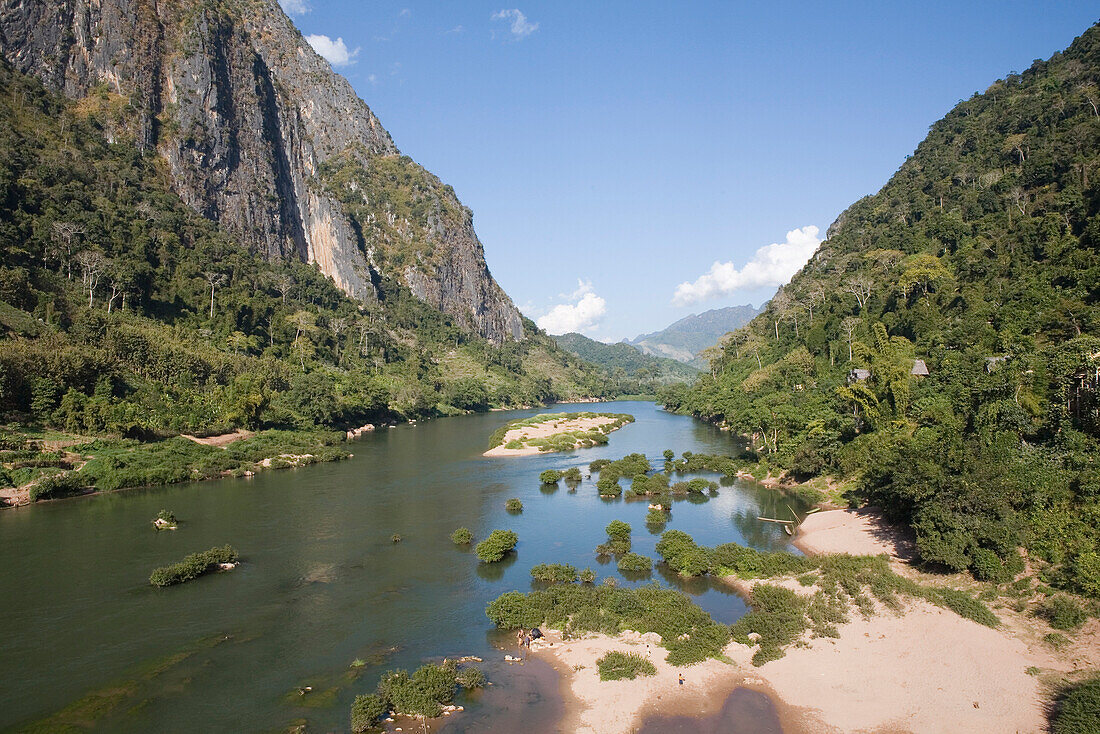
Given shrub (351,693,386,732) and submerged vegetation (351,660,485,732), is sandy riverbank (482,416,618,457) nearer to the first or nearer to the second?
submerged vegetation (351,660,485,732)

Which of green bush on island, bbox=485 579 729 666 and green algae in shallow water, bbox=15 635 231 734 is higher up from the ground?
green algae in shallow water, bbox=15 635 231 734

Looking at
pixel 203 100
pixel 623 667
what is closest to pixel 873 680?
pixel 623 667

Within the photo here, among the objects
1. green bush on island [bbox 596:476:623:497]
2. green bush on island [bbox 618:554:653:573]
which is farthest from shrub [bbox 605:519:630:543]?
green bush on island [bbox 596:476:623:497]

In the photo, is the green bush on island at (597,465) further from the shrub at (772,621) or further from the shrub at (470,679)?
the shrub at (470,679)


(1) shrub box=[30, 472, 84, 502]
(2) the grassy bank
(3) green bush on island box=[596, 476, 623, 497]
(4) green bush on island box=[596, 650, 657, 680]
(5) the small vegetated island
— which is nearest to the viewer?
(4) green bush on island box=[596, 650, 657, 680]

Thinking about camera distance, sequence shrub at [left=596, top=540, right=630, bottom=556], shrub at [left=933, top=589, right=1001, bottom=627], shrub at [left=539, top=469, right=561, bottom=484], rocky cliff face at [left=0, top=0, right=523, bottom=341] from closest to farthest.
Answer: shrub at [left=933, top=589, right=1001, bottom=627], shrub at [left=596, top=540, right=630, bottom=556], shrub at [left=539, top=469, right=561, bottom=484], rocky cliff face at [left=0, top=0, right=523, bottom=341]

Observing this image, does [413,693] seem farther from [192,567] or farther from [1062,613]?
[1062,613]

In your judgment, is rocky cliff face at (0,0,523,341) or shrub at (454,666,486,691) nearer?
shrub at (454,666,486,691)

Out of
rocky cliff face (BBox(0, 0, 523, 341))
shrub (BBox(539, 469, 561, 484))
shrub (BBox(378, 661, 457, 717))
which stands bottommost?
shrub (BBox(378, 661, 457, 717))
